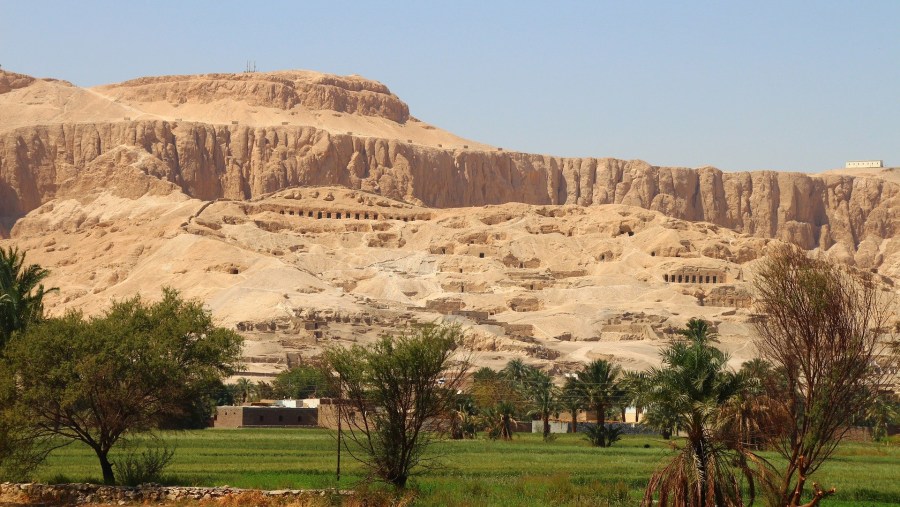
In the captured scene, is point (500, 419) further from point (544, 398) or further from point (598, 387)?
point (598, 387)

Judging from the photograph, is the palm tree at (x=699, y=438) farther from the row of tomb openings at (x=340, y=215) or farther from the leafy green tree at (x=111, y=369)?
the row of tomb openings at (x=340, y=215)

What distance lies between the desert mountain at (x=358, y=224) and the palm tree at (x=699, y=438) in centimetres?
6278

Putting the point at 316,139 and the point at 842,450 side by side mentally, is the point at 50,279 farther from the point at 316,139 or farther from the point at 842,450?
the point at 842,450

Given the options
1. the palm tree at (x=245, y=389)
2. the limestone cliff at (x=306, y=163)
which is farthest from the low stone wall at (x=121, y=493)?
the limestone cliff at (x=306, y=163)

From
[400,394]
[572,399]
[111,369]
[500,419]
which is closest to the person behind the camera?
[400,394]

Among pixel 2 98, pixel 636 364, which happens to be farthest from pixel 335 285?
pixel 2 98

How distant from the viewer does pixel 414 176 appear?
17262cm

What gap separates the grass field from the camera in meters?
37.9

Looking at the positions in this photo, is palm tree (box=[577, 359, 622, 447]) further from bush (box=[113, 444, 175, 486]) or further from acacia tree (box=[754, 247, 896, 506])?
acacia tree (box=[754, 247, 896, 506])

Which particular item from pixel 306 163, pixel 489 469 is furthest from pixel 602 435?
pixel 306 163

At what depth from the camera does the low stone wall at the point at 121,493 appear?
37.9 meters

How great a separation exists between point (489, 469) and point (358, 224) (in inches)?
3783

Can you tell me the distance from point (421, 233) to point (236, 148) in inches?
1442

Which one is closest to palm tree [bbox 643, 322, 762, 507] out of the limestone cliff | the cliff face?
the limestone cliff
